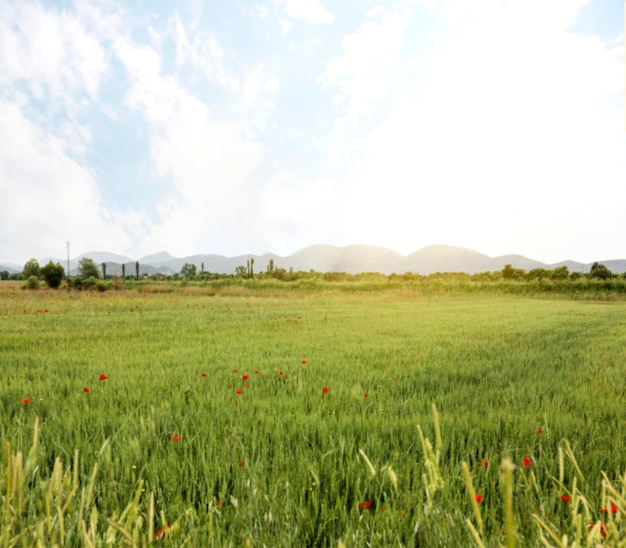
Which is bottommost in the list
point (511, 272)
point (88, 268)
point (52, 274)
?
point (511, 272)

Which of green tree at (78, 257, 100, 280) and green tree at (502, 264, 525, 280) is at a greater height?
green tree at (78, 257, 100, 280)

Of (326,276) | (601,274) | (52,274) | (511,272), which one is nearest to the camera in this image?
(52,274)

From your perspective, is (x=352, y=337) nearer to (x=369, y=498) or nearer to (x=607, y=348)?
(x=607, y=348)

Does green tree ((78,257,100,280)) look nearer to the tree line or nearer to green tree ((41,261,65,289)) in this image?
the tree line

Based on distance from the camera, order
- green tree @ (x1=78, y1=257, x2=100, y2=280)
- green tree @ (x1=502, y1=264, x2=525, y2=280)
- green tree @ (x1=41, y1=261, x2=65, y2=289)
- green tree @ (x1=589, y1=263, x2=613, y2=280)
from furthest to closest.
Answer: green tree @ (x1=78, y1=257, x2=100, y2=280)
green tree @ (x1=502, y1=264, x2=525, y2=280)
green tree @ (x1=41, y1=261, x2=65, y2=289)
green tree @ (x1=589, y1=263, x2=613, y2=280)

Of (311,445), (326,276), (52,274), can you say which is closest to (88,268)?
(52,274)

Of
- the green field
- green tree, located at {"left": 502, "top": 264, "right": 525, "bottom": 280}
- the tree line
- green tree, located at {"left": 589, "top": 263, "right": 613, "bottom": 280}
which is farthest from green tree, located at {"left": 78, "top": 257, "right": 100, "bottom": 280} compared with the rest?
green tree, located at {"left": 589, "top": 263, "right": 613, "bottom": 280}

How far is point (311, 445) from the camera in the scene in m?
2.85

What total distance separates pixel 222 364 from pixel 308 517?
390 centimetres

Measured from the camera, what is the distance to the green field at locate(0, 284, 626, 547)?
1.69 meters

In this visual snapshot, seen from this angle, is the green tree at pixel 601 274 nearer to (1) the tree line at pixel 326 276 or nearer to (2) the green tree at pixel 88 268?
(1) the tree line at pixel 326 276

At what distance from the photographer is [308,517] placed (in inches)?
77.1

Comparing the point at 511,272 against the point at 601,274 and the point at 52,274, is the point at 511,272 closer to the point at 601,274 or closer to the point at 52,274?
the point at 601,274

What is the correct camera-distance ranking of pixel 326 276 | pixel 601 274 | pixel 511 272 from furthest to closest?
pixel 601 274
pixel 326 276
pixel 511 272
